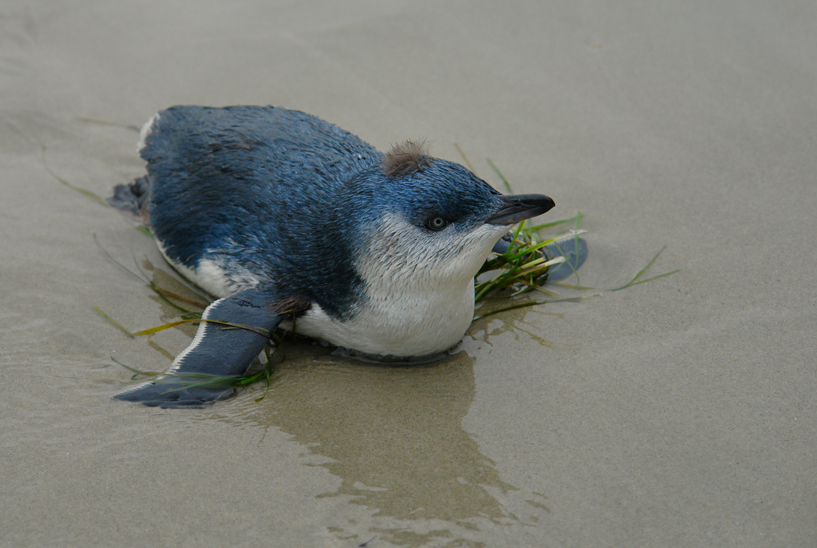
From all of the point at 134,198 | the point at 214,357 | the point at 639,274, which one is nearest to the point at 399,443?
the point at 214,357

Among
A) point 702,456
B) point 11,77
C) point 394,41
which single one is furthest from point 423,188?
point 11,77

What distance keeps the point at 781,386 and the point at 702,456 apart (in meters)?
0.64

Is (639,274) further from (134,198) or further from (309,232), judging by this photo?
Result: (134,198)

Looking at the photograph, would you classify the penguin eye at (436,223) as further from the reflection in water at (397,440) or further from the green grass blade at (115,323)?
the green grass blade at (115,323)

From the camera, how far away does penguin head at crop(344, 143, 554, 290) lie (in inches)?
130

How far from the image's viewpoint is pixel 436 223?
333cm

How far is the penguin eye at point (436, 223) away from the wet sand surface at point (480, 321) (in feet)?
2.52

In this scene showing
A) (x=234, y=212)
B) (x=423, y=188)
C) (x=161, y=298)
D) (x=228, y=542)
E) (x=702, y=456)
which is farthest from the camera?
(x=161, y=298)

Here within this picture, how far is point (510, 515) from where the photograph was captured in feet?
9.42

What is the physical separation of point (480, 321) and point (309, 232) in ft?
3.47

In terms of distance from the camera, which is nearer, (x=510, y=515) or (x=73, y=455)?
(x=510, y=515)

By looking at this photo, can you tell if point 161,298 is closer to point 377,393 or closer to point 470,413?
point 377,393

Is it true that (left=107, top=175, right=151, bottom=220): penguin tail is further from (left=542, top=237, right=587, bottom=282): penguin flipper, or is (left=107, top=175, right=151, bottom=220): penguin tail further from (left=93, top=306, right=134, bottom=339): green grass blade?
(left=542, top=237, right=587, bottom=282): penguin flipper

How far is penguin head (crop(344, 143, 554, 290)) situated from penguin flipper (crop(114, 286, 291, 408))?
62 centimetres
